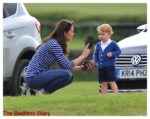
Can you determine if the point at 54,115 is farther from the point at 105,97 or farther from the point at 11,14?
the point at 11,14

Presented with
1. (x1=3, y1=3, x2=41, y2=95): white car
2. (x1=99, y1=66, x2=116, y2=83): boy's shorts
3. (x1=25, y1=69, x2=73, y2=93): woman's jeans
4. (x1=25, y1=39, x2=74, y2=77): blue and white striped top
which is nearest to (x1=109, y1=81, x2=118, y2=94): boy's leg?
(x1=99, y1=66, x2=116, y2=83): boy's shorts

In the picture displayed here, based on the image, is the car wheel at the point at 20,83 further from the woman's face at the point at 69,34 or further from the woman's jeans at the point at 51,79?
the woman's face at the point at 69,34

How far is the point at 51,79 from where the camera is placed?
39.1ft

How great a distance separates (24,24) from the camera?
40.7ft

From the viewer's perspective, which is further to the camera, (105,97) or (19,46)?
(19,46)

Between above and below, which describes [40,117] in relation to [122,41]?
below

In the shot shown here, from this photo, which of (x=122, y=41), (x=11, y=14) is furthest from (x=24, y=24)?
(x=122, y=41)

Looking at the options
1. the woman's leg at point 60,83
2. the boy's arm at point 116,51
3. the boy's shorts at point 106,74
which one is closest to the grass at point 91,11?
the boy's arm at point 116,51

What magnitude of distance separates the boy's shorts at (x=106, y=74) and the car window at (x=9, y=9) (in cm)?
142

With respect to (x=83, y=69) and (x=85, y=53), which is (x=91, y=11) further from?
(x=83, y=69)

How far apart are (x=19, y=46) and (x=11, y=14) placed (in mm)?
442

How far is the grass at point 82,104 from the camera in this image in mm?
11125

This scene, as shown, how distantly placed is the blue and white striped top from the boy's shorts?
1.81 ft

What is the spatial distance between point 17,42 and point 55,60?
0.70 metres
